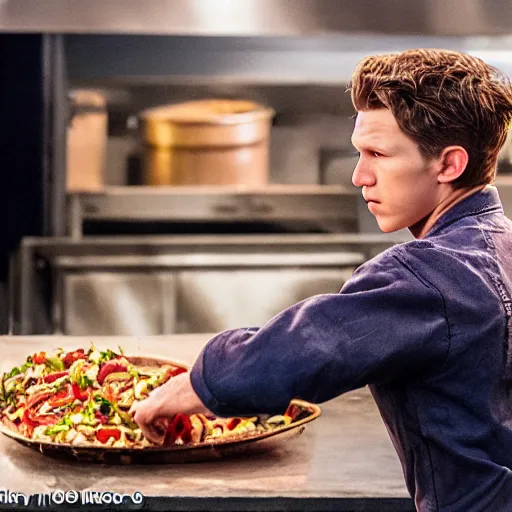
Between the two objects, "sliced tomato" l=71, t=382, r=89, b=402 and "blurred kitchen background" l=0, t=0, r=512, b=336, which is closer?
"sliced tomato" l=71, t=382, r=89, b=402

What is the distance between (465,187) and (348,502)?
0.48 meters

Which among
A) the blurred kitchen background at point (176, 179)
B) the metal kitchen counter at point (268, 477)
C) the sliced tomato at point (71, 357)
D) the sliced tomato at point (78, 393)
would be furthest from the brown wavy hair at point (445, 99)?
the blurred kitchen background at point (176, 179)

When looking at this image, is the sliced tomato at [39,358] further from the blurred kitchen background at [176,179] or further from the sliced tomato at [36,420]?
the blurred kitchen background at [176,179]

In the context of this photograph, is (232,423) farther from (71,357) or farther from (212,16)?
(212,16)

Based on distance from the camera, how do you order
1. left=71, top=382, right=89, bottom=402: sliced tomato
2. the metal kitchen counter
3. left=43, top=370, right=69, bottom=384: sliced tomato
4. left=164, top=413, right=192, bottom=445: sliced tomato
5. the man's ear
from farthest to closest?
left=43, top=370, right=69, bottom=384: sliced tomato, left=71, top=382, right=89, bottom=402: sliced tomato, left=164, top=413, right=192, bottom=445: sliced tomato, the metal kitchen counter, the man's ear

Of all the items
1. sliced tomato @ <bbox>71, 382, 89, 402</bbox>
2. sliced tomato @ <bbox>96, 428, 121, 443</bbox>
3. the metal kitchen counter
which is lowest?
the metal kitchen counter

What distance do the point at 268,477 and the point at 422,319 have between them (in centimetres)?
49

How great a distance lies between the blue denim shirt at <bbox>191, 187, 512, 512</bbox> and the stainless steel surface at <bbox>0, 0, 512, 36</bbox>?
95 cm

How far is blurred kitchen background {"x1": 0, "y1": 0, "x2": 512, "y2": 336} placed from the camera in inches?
123

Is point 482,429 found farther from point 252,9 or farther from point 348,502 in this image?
point 252,9

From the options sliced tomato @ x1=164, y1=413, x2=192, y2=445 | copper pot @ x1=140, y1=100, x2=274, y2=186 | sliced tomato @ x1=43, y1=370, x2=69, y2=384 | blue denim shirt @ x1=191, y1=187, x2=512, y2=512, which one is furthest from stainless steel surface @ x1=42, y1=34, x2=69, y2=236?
blue denim shirt @ x1=191, y1=187, x2=512, y2=512

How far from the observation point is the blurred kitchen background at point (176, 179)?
10.3ft

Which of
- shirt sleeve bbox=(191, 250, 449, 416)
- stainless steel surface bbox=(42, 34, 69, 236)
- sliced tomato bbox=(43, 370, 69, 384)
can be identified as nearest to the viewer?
shirt sleeve bbox=(191, 250, 449, 416)

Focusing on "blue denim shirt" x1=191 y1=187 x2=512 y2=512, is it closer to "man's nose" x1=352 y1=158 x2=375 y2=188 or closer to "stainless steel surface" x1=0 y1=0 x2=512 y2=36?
"man's nose" x1=352 y1=158 x2=375 y2=188
